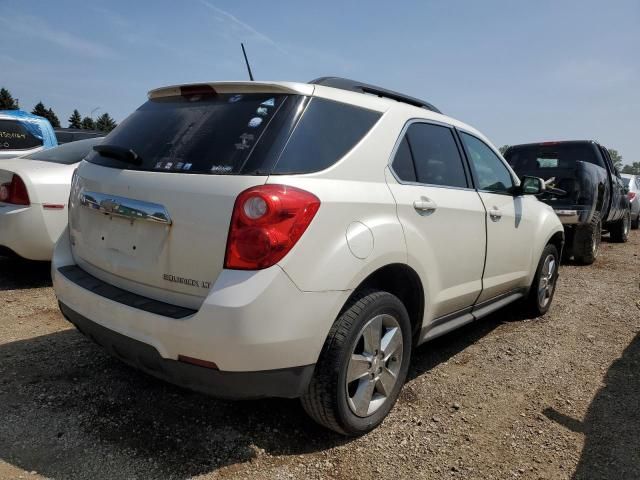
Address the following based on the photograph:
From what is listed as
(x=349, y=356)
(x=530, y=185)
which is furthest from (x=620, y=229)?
(x=349, y=356)

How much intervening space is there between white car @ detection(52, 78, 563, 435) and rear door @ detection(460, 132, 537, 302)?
0.59 m

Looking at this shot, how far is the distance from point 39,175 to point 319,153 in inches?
131

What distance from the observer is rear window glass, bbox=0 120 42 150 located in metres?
7.35

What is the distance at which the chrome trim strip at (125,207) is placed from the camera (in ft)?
6.91

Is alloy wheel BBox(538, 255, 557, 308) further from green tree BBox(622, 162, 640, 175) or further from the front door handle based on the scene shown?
green tree BBox(622, 162, 640, 175)

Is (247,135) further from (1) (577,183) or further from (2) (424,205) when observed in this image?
(1) (577,183)

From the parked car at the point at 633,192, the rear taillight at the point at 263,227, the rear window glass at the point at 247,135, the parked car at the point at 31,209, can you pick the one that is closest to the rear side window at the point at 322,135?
the rear window glass at the point at 247,135

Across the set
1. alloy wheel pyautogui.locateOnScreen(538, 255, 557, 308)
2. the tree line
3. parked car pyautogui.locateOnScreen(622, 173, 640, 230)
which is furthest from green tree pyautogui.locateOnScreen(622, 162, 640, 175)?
the tree line

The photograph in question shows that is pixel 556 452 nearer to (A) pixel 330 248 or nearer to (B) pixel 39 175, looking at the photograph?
(A) pixel 330 248

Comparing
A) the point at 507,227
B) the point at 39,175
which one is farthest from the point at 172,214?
the point at 39,175

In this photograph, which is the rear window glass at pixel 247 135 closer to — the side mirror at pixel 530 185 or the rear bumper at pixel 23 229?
the side mirror at pixel 530 185

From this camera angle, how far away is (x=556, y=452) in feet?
7.94

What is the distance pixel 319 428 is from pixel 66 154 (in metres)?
3.99

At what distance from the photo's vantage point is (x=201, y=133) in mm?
2258
